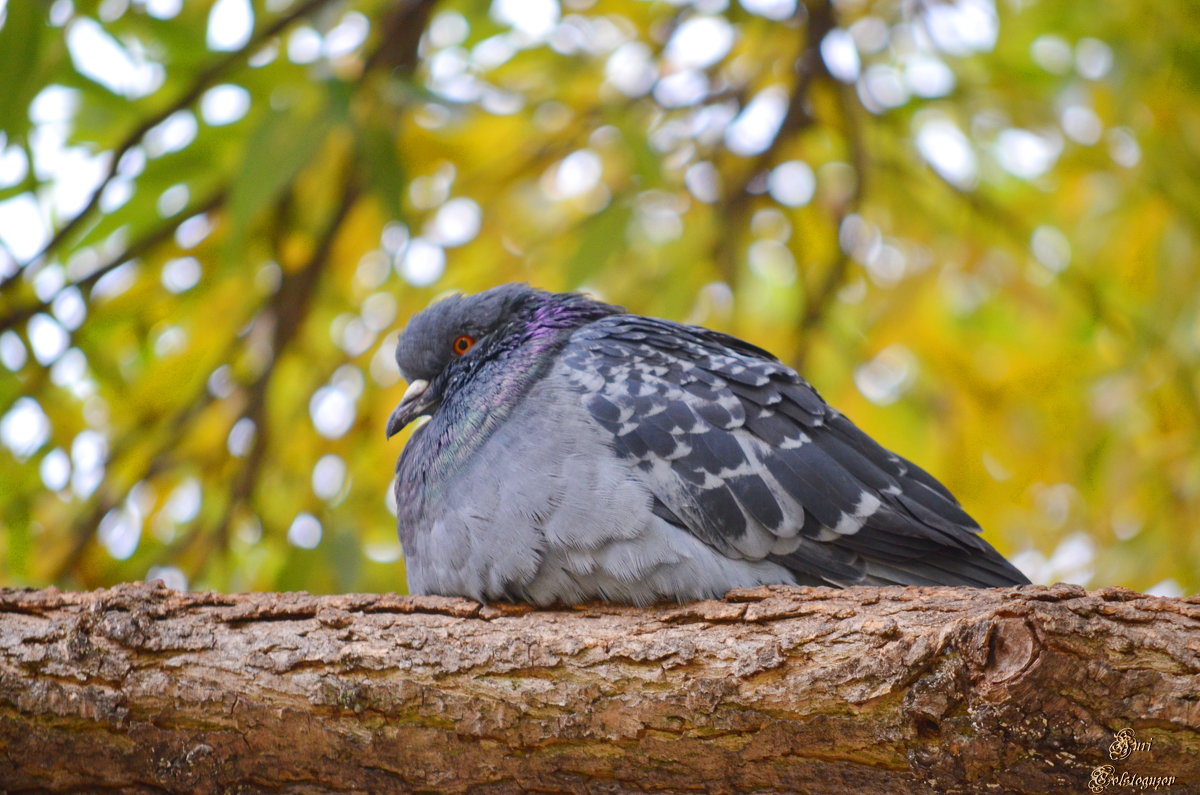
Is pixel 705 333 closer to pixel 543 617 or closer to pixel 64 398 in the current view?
pixel 543 617

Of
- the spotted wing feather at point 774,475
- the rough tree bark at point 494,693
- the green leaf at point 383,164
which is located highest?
the green leaf at point 383,164

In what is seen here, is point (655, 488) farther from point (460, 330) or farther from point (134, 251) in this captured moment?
point (134, 251)

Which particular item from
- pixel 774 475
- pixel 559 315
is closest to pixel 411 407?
pixel 559 315

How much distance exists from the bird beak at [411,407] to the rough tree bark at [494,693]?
166cm

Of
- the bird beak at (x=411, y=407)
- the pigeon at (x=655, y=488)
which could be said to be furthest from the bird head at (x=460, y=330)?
the pigeon at (x=655, y=488)

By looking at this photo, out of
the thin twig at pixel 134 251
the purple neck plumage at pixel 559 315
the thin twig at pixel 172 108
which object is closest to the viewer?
the purple neck plumage at pixel 559 315

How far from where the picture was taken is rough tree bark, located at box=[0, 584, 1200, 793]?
304cm

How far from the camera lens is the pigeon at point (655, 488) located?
4.23 meters

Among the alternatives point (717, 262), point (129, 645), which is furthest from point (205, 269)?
point (129, 645)

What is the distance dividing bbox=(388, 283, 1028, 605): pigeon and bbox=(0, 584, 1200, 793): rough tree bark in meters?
0.38

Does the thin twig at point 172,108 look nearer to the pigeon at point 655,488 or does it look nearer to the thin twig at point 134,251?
the thin twig at point 134,251

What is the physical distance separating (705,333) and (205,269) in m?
3.83

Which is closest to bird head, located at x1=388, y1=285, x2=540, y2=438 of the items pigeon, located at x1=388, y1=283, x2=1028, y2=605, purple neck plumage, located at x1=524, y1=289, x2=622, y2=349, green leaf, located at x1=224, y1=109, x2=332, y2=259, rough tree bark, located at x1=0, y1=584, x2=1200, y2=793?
purple neck plumage, located at x1=524, y1=289, x2=622, y2=349

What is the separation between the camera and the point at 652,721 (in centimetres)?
333
